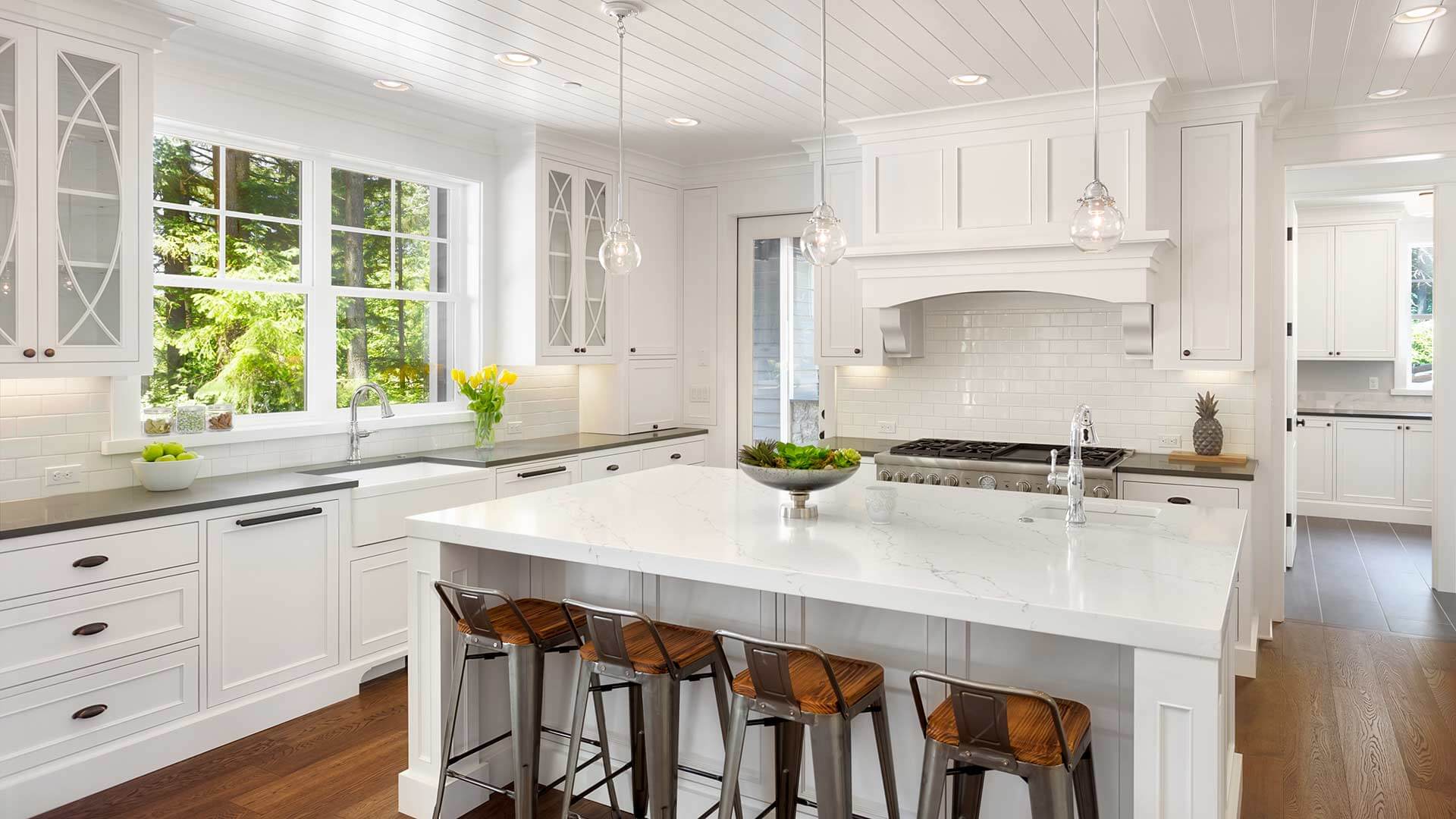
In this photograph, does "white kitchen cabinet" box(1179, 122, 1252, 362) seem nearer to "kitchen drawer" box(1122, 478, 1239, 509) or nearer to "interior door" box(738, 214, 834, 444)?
"kitchen drawer" box(1122, 478, 1239, 509)

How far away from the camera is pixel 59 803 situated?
2988mm

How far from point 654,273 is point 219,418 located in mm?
2889

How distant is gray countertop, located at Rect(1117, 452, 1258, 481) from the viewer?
13.9 ft

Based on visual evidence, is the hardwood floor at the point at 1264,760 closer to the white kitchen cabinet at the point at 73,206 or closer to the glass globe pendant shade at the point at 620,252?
the white kitchen cabinet at the point at 73,206

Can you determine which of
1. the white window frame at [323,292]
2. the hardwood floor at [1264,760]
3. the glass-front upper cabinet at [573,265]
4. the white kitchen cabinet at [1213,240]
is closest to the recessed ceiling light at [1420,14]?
the white kitchen cabinet at [1213,240]

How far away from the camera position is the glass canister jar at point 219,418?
3969 mm

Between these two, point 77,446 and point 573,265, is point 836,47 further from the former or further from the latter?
point 77,446

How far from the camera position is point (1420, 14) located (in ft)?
11.0

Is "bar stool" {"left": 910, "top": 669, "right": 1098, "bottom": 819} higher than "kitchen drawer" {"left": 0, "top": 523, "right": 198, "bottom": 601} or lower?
lower

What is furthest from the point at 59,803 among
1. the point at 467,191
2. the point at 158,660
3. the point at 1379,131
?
the point at 1379,131

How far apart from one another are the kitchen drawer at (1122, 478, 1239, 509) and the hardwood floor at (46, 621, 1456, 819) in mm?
805

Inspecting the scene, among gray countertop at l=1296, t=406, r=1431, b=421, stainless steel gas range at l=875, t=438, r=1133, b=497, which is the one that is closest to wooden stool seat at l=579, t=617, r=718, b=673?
stainless steel gas range at l=875, t=438, r=1133, b=497

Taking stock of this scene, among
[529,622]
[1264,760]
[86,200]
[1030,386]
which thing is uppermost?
[86,200]

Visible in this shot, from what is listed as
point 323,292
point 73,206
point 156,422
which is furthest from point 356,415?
point 73,206
